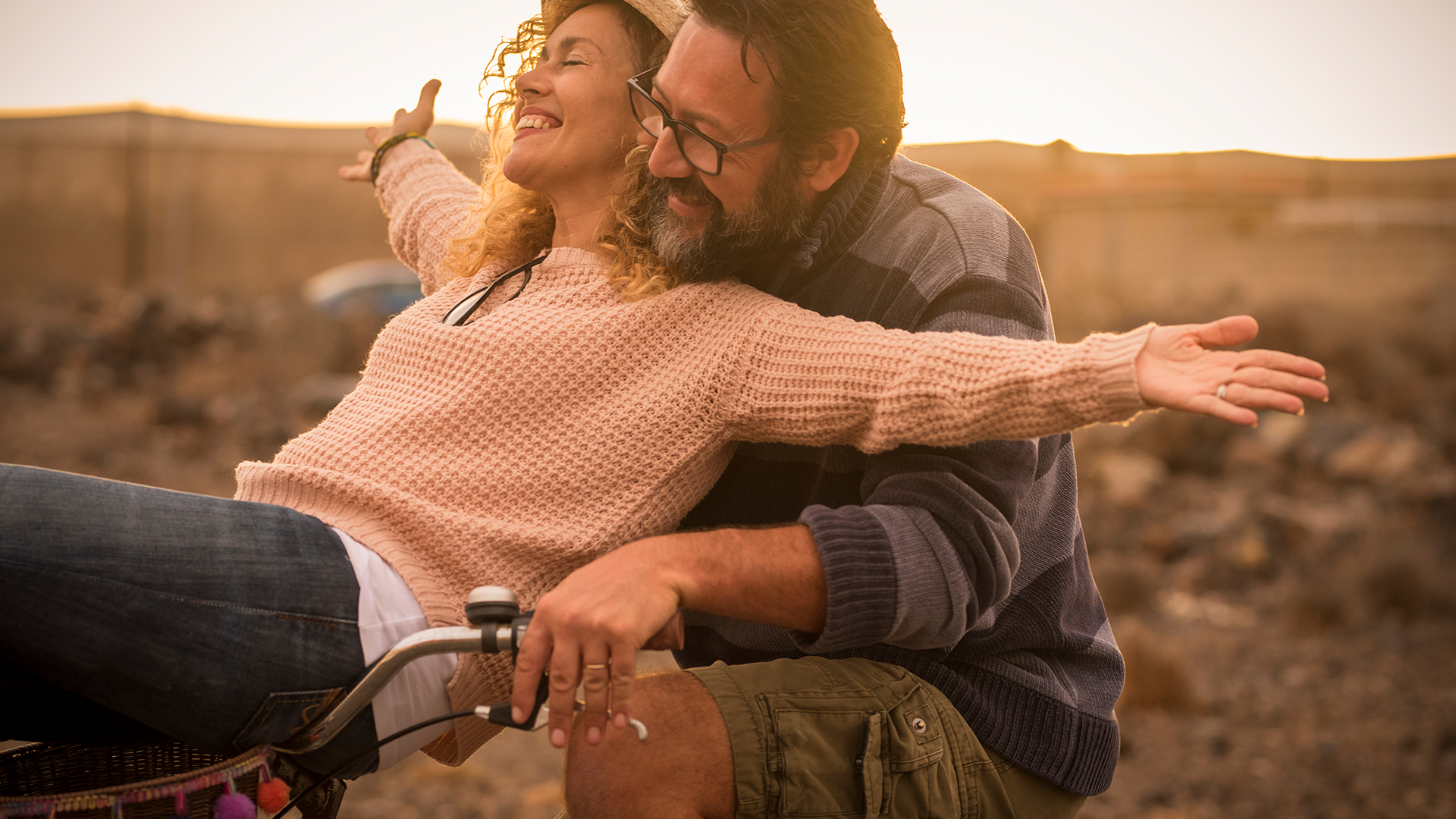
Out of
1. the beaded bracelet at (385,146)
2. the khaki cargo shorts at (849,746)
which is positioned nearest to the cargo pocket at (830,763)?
the khaki cargo shorts at (849,746)

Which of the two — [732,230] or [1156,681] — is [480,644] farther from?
[1156,681]

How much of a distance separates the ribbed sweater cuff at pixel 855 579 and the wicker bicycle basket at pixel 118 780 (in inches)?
34.9

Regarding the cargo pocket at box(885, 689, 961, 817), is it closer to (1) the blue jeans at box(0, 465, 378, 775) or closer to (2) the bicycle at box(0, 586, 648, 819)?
(2) the bicycle at box(0, 586, 648, 819)

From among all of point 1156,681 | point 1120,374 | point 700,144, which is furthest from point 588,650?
point 1156,681

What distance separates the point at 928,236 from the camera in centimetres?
214

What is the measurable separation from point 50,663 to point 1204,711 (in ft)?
22.7

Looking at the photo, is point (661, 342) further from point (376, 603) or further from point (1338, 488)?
point (1338, 488)

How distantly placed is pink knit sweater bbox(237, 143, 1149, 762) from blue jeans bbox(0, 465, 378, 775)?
23 cm

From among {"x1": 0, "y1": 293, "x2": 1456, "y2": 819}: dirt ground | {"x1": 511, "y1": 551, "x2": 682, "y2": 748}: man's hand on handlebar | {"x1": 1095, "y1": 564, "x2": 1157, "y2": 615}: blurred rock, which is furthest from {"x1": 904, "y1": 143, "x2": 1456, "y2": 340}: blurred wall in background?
{"x1": 511, "y1": 551, "x2": 682, "y2": 748}: man's hand on handlebar

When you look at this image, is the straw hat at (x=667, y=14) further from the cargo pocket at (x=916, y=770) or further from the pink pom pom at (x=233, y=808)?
the pink pom pom at (x=233, y=808)

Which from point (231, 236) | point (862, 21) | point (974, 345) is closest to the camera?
point (974, 345)

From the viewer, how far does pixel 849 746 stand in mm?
1960

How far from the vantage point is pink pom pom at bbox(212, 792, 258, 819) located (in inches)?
64.2

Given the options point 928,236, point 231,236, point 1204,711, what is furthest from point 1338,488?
point 231,236
